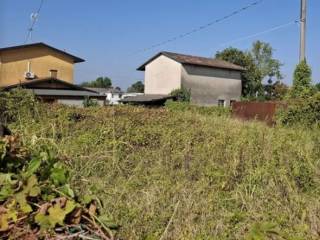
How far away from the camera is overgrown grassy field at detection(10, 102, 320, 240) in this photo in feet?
9.64

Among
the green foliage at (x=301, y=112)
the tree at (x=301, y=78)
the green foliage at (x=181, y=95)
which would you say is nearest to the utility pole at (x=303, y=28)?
the tree at (x=301, y=78)

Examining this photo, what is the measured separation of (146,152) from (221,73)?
120ft

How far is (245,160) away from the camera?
5.02 metres

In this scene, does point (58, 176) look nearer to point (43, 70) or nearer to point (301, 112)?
point (301, 112)

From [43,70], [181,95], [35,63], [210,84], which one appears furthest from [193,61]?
[35,63]

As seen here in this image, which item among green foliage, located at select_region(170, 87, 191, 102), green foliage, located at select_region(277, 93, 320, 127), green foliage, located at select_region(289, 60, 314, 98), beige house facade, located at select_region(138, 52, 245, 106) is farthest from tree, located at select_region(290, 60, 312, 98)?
beige house facade, located at select_region(138, 52, 245, 106)

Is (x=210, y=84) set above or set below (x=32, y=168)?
above

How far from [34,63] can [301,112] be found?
2693 cm

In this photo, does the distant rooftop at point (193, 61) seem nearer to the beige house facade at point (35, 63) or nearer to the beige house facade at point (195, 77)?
the beige house facade at point (195, 77)

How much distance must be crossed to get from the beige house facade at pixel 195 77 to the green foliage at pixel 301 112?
73.2 ft

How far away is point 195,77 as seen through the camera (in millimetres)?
38438

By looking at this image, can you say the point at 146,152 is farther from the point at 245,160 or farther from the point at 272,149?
the point at 272,149

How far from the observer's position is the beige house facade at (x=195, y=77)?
1487 inches

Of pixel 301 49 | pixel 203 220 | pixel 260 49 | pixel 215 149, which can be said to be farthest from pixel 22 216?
pixel 260 49
